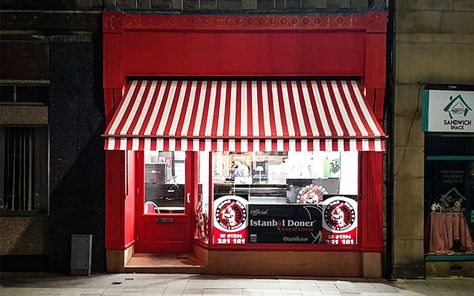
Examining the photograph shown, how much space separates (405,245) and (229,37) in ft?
16.8

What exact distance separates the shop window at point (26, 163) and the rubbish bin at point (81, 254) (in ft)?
3.12

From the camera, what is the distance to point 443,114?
10.6 metres

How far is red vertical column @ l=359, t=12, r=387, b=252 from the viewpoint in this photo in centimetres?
1050

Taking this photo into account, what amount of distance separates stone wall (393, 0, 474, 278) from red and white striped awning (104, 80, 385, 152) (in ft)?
2.98

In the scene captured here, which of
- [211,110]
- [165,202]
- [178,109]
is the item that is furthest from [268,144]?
[165,202]

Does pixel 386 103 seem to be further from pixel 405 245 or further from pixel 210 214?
pixel 210 214

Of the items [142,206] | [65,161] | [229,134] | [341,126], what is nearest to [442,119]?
[341,126]

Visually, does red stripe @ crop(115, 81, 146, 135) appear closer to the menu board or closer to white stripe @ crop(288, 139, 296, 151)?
white stripe @ crop(288, 139, 296, 151)

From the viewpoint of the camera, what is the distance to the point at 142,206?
11766 millimetres

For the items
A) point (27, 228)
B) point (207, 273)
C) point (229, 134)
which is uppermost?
point (229, 134)

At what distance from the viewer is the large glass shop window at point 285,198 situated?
10688 mm

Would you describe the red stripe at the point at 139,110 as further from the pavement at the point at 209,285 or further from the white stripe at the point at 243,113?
the pavement at the point at 209,285

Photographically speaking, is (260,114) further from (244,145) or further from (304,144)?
(304,144)

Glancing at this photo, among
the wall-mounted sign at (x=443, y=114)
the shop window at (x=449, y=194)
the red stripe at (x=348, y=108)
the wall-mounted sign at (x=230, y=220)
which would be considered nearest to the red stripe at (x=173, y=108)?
the wall-mounted sign at (x=230, y=220)
